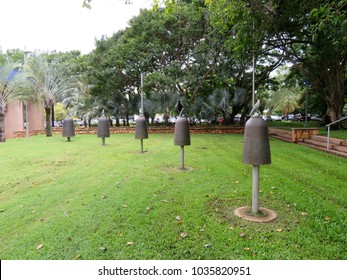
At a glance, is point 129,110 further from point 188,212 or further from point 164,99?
point 188,212

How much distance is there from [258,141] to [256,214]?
1121 mm

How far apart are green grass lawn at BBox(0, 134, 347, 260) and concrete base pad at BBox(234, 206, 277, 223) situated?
11cm

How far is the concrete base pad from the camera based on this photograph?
3.98 m

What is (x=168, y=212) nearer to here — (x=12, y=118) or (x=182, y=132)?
(x=182, y=132)

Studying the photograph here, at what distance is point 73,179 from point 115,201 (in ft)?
6.93

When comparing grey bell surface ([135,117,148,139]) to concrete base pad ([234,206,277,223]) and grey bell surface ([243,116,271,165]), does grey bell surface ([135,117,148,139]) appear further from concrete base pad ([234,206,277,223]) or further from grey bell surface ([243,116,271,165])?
grey bell surface ([243,116,271,165])

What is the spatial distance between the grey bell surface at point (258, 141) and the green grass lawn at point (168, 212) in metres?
0.92

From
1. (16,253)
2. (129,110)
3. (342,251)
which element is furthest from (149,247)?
(129,110)

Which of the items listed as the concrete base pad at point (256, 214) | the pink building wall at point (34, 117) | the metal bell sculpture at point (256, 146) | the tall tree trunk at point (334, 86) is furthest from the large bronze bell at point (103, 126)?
the pink building wall at point (34, 117)

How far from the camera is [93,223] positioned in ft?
12.9

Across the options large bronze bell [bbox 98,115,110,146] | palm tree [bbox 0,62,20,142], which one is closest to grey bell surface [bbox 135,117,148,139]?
large bronze bell [bbox 98,115,110,146]

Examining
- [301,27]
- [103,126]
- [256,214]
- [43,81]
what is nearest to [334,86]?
[301,27]

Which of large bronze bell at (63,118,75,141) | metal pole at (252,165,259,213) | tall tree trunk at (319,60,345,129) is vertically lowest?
metal pole at (252,165,259,213)

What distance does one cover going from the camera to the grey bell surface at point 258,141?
3.95 metres
